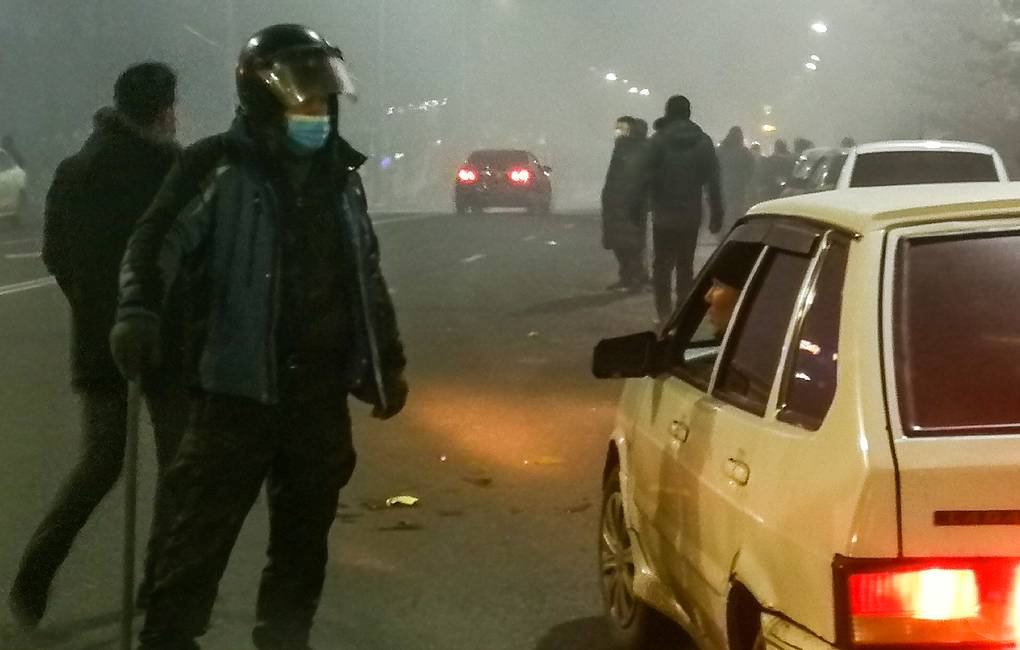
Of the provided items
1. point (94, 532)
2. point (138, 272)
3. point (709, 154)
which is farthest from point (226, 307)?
point (709, 154)

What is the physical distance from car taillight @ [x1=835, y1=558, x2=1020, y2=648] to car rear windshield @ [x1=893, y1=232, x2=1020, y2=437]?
27 centimetres

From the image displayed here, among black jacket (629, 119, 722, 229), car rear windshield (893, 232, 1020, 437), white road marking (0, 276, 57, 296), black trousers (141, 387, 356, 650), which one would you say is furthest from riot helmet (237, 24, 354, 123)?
white road marking (0, 276, 57, 296)

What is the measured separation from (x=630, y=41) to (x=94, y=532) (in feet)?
417

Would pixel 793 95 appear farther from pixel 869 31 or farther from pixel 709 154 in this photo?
pixel 709 154

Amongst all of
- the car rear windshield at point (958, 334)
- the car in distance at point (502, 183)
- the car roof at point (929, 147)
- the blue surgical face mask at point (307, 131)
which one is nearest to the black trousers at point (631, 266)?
the car roof at point (929, 147)

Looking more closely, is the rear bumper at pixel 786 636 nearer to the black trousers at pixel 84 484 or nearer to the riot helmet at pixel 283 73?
the riot helmet at pixel 283 73

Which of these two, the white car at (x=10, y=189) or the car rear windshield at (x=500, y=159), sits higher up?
the white car at (x=10, y=189)

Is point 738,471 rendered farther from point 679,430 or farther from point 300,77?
point 300,77

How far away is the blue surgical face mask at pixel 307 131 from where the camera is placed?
4484 mm

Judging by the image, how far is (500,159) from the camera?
35719 mm

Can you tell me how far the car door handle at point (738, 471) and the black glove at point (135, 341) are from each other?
1580 millimetres

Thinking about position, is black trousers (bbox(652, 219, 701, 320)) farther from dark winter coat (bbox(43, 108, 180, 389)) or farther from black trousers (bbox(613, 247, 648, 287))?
dark winter coat (bbox(43, 108, 180, 389))

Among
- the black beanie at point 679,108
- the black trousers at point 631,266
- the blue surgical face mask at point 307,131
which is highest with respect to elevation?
the blue surgical face mask at point 307,131

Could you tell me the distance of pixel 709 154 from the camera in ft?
47.8
